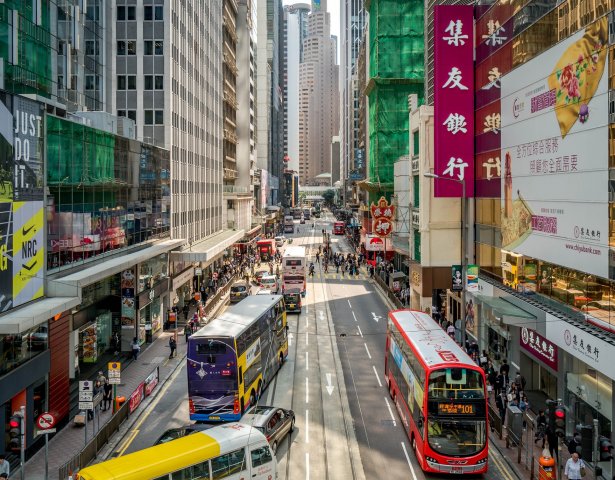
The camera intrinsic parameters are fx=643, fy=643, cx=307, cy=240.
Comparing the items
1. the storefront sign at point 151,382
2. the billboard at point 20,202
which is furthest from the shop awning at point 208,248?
the billboard at point 20,202

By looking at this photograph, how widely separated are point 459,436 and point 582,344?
5.56 meters

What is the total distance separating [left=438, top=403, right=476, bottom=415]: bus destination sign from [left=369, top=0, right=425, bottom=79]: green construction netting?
5960cm

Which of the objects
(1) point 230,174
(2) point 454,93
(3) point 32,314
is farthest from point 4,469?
(1) point 230,174

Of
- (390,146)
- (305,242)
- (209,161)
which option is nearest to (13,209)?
(209,161)

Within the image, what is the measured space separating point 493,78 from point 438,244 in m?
11.8

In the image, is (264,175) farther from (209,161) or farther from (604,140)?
(604,140)

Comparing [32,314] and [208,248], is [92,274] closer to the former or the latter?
[32,314]

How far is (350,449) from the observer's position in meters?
21.0

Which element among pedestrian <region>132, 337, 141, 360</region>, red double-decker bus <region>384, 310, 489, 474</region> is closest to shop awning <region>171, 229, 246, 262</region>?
pedestrian <region>132, 337, 141, 360</region>

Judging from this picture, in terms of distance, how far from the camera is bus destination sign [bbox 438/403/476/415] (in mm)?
18109

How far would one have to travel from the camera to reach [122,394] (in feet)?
90.4

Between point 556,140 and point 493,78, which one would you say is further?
point 493,78

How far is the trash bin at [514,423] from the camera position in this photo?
20594 mm

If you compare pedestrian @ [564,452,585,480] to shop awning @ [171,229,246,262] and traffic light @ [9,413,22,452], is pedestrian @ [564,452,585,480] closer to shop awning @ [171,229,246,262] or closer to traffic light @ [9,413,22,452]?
traffic light @ [9,413,22,452]
